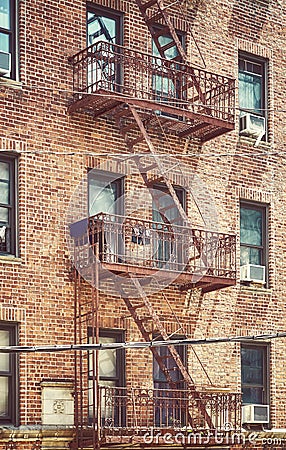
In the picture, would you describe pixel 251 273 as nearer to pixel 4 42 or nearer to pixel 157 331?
pixel 157 331

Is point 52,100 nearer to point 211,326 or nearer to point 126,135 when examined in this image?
point 126,135

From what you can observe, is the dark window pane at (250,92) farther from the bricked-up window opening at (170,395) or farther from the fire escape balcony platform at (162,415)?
the fire escape balcony platform at (162,415)

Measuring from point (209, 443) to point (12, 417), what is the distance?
Result: 408 cm

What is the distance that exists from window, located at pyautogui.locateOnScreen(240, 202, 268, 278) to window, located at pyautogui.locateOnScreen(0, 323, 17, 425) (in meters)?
6.66

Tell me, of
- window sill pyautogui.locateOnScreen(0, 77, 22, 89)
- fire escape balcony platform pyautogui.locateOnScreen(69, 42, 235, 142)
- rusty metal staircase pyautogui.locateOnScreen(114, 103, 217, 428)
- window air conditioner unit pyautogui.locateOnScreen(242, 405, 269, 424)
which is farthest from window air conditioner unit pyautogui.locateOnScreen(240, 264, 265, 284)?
window sill pyautogui.locateOnScreen(0, 77, 22, 89)

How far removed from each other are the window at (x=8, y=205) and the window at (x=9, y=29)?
1.78 metres

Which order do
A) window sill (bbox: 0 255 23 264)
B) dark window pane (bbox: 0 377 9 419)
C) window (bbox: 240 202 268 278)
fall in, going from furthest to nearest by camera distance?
window (bbox: 240 202 268 278) < window sill (bbox: 0 255 23 264) < dark window pane (bbox: 0 377 9 419)

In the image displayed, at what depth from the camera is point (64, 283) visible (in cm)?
2008

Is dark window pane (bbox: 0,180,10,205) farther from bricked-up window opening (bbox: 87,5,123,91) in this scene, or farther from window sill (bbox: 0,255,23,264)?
bricked-up window opening (bbox: 87,5,123,91)

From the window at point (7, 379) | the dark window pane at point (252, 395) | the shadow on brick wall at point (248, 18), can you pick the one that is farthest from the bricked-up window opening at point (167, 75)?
the dark window pane at point (252, 395)

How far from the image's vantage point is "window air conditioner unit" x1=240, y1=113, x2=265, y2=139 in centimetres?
2405

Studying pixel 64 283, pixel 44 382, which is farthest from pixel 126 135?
pixel 44 382

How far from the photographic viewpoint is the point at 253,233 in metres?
24.2

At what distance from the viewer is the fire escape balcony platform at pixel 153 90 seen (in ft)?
67.9
